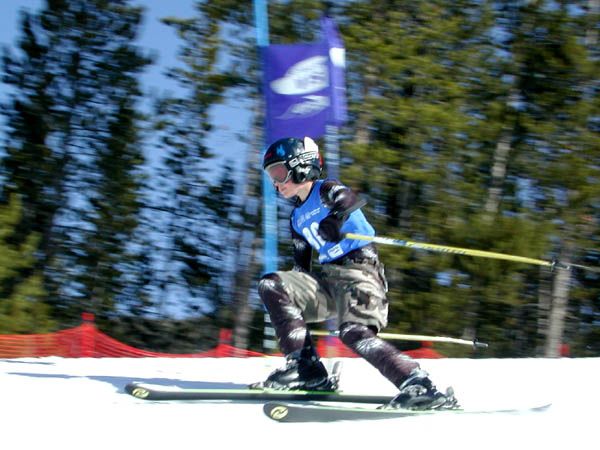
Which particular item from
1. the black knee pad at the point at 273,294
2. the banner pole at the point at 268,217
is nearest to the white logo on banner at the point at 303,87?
the banner pole at the point at 268,217

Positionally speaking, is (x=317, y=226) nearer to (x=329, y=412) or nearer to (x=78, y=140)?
(x=329, y=412)

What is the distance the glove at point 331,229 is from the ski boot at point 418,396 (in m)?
0.74

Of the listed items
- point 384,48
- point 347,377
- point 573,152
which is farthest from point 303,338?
point 573,152

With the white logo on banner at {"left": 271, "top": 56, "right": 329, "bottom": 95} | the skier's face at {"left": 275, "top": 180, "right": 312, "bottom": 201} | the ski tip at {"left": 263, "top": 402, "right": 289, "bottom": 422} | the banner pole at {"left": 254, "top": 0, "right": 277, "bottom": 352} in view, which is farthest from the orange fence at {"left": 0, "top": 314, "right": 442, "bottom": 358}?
the ski tip at {"left": 263, "top": 402, "right": 289, "bottom": 422}

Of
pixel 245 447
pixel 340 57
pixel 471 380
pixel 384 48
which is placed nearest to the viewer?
pixel 245 447

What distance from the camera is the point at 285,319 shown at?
15.2ft

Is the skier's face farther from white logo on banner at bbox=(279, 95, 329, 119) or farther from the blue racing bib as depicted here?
white logo on banner at bbox=(279, 95, 329, 119)

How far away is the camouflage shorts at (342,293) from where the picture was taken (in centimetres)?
461

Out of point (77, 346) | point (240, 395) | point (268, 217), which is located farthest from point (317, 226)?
point (77, 346)

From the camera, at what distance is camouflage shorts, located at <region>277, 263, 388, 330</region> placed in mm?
4609

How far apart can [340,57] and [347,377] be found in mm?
2588

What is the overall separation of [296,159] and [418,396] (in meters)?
1.28

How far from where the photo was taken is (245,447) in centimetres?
361

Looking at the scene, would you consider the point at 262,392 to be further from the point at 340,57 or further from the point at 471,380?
the point at 340,57
